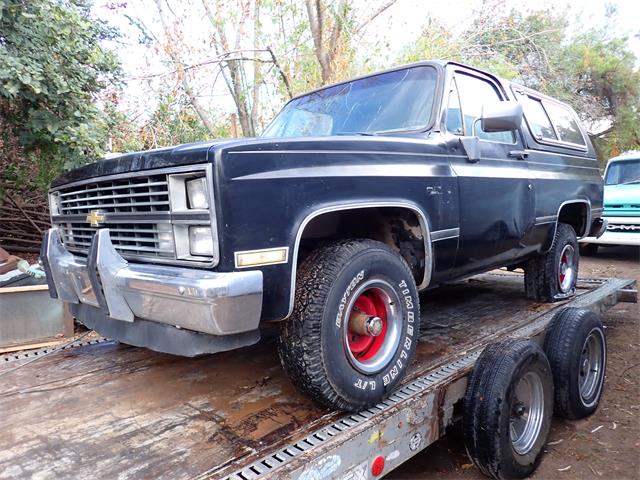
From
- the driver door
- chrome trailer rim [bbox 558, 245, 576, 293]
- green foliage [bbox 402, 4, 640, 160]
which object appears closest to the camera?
the driver door

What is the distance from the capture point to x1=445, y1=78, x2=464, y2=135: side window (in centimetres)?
309

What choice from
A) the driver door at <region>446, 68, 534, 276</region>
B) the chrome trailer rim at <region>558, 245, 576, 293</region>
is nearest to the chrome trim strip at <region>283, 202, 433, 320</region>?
the driver door at <region>446, 68, 534, 276</region>

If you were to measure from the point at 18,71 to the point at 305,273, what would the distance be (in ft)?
12.6

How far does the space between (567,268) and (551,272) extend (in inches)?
18.5

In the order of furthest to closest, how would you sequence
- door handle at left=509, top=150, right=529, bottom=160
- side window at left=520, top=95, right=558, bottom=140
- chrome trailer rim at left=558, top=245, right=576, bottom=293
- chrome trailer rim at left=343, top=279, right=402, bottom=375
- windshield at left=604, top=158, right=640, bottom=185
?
windshield at left=604, top=158, right=640, bottom=185 < chrome trailer rim at left=558, top=245, right=576, bottom=293 < side window at left=520, top=95, right=558, bottom=140 < door handle at left=509, top=150, right=529, bottom=160 < chrome trailer rim at left=343, top=279, right=402, bottom=375

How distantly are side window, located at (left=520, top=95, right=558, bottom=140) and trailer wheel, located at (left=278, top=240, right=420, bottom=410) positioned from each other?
2396 mm

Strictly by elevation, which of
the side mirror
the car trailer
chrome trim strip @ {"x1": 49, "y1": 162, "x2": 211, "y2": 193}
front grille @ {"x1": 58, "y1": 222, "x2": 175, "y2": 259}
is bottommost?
the car trailer

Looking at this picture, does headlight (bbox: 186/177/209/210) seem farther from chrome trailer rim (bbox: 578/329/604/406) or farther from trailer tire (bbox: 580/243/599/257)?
trailer tire (bbox: 580/243/599/257)

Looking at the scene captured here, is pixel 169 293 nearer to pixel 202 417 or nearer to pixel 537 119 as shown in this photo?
pixel 202 417

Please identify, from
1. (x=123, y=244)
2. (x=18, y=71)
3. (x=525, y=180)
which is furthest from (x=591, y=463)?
(x=18, y=71)

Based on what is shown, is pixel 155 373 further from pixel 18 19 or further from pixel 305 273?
pixel 18 19

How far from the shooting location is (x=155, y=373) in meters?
2.67

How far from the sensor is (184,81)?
854cm

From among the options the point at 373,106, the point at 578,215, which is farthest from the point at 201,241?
the point at 578,215
